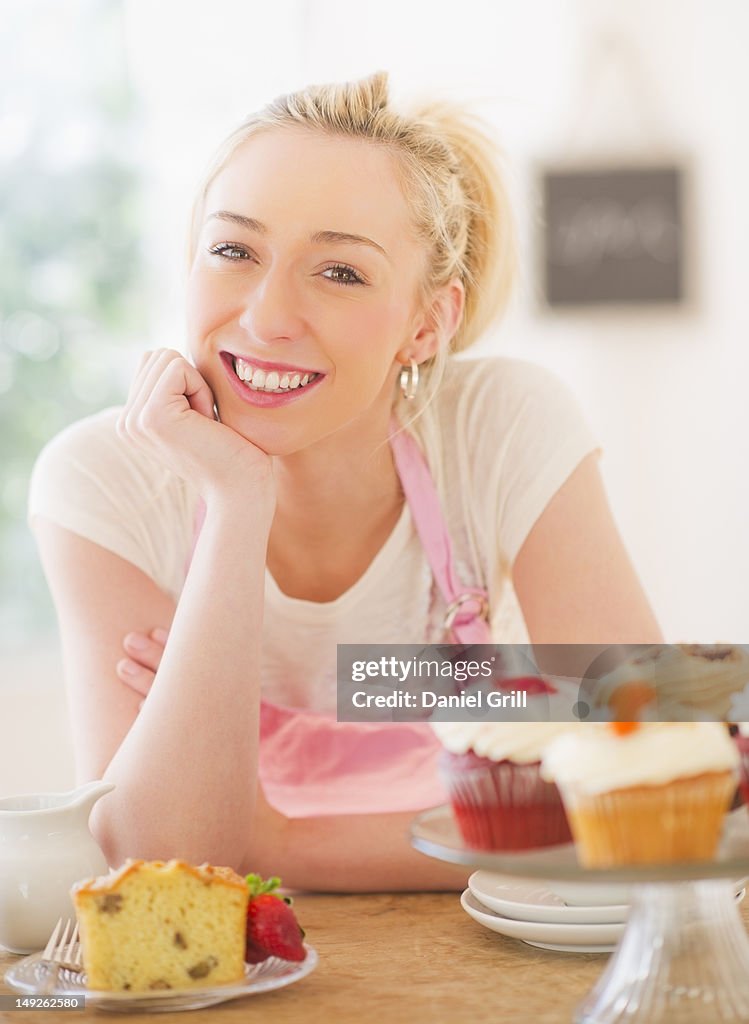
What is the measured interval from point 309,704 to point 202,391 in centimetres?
45

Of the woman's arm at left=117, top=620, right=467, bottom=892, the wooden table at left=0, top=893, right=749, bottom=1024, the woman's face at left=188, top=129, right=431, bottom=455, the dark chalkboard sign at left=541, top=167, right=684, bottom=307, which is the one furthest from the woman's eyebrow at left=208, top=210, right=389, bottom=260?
the dark chalkboard sign at left=541, top=167, right=684, bottom=307

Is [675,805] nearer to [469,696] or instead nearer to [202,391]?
[469,696]

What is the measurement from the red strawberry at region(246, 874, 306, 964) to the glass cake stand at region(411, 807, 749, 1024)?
5.2 inches

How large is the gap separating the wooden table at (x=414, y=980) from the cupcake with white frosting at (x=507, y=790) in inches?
4.3

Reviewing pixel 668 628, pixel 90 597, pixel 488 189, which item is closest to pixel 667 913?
pixel 90 597

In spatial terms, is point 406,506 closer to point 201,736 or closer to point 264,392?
point 264,392

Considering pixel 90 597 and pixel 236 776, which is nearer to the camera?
pixel 236 776

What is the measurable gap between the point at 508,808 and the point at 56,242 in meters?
2.34

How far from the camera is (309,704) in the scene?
1.59 metres

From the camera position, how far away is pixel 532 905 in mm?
973

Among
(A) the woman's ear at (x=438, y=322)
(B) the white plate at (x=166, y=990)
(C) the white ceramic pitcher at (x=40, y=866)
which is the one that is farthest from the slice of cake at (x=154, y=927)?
(A) the woman's ear at (x=438, y=322)

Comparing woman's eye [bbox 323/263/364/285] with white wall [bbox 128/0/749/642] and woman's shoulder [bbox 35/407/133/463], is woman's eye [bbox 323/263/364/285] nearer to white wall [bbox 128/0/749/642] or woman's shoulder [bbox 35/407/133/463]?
woman's shoulder [bbox 35/407/133/463]

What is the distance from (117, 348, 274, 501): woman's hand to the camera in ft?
4.24

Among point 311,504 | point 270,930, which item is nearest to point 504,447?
point 311,504
